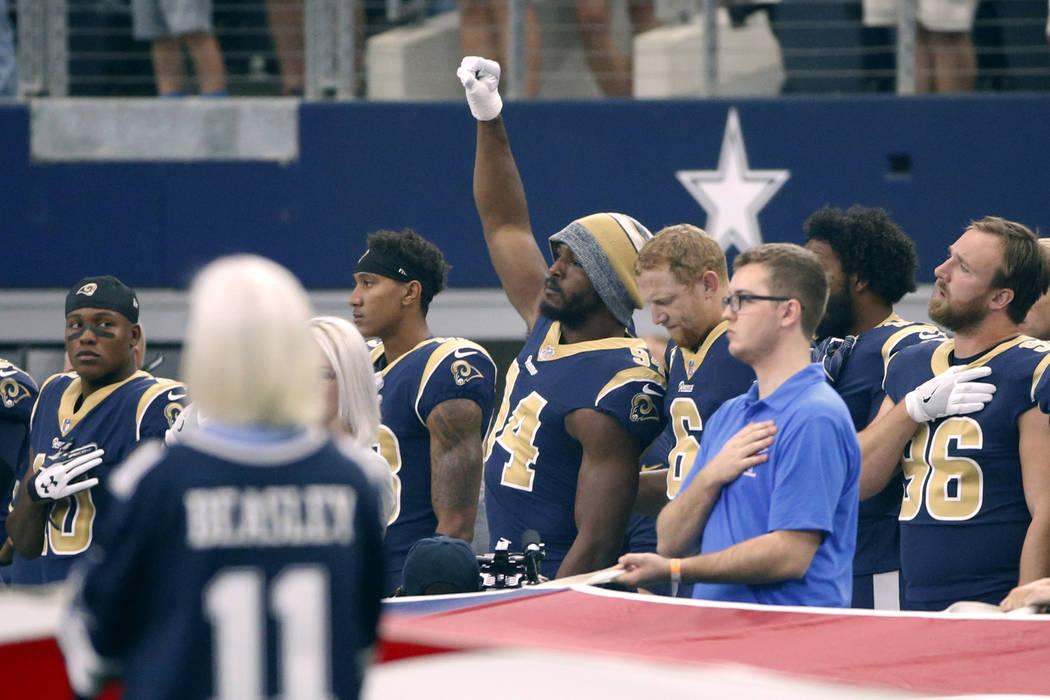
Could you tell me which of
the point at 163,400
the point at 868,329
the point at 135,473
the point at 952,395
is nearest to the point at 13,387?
the point at 163,400

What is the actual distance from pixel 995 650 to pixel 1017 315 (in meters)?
1.22

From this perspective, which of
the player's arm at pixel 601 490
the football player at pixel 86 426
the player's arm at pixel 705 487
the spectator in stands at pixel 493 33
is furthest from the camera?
the spectator in stands at pixel 493 33

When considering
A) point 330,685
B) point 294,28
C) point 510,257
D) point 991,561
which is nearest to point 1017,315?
point 991,561

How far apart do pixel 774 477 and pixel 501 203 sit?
2.32 metres

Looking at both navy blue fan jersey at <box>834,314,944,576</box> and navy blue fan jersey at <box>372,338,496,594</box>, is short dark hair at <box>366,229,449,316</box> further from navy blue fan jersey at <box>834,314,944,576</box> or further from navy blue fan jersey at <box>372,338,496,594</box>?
navy blue fan jersey at <box>834,314,944,576</box>

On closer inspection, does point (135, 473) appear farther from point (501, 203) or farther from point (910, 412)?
point (501, 203)

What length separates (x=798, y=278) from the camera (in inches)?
146

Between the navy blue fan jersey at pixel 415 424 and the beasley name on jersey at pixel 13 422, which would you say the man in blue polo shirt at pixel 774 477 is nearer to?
the navy blue fan jersey at pixel 415 424

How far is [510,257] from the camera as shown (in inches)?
219

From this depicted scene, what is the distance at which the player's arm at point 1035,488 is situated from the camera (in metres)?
4.07

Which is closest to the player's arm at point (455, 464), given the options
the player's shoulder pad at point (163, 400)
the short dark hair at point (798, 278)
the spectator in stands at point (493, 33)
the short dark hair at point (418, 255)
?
the short dark hair at point (418, 255)

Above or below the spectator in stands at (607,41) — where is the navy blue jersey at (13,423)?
below

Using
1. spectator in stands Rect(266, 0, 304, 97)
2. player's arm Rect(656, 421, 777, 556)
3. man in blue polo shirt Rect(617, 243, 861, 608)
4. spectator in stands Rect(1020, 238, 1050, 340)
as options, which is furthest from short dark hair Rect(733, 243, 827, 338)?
spectator in stands Rect(266, 0, 304, 97)

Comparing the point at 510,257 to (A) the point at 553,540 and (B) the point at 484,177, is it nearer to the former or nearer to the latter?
(B) the point at 484,177
